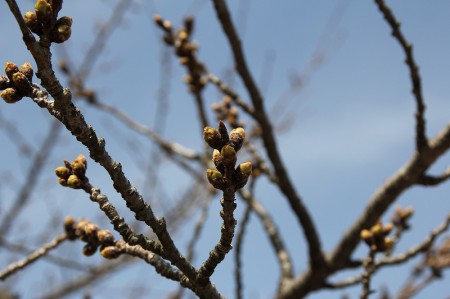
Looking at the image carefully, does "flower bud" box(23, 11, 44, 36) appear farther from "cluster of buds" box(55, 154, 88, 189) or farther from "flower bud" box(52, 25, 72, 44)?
"cluster of buds" box(55, 154, 88, 189)

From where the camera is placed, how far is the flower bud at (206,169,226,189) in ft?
3.69

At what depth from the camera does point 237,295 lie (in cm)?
272

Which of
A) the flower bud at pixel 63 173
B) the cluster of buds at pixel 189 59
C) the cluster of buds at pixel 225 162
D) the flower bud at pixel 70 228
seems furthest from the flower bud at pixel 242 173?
the cluster of buds at pixel 189 59

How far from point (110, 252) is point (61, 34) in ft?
2.19

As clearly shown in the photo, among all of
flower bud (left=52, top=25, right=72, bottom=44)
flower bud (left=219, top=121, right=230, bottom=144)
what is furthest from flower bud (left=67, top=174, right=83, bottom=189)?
flower bud (left=219, top=121, right=230, bottom=144)

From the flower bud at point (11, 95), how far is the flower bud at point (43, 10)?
197mm

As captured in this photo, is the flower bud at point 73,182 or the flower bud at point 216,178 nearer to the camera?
the flower bud at point 216,178

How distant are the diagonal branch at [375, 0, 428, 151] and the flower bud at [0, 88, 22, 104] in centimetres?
174

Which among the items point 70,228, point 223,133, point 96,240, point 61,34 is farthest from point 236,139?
point 70,228

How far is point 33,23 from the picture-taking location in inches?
46.0

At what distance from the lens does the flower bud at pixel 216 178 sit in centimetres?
113

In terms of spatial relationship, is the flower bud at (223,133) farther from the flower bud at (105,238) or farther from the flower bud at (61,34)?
the flower bud at (105,238)

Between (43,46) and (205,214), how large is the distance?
260 centimetres

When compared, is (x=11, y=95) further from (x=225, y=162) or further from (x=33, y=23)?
(x=225, y=162)
